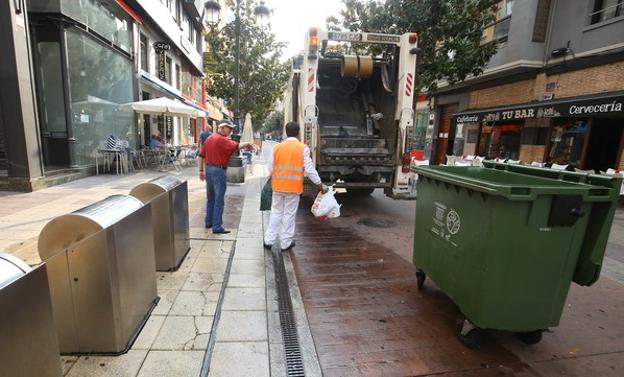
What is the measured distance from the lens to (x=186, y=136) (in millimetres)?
23453

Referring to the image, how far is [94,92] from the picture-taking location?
34.8 feet

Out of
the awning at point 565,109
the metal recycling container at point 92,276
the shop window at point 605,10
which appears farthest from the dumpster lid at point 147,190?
A: the shop window at point 605,10

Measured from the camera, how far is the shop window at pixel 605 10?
1003 centimetres

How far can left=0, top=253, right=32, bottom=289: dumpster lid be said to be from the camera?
149cm

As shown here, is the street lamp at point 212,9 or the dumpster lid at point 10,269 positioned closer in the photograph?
the dumpster lid at point 10,269

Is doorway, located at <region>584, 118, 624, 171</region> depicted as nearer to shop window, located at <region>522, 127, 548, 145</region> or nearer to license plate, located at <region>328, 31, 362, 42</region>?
shop window, located at <region>522, 127, 548, 145</region>

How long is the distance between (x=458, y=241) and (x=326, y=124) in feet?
18.9

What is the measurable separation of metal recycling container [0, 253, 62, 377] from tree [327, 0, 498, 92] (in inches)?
400

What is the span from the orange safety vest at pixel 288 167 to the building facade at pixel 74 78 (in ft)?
19.6

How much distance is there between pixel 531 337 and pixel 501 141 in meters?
13.4

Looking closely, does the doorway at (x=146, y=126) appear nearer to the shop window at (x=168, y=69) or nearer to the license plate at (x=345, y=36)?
the shop window at (x=168, y=69)

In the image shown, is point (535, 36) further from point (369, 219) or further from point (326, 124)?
point (369, 219)

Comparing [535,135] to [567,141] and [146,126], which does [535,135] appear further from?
[146,126]

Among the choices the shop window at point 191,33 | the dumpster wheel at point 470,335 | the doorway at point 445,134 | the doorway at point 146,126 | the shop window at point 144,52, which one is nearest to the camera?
the dumpster wheel at point 470,335
